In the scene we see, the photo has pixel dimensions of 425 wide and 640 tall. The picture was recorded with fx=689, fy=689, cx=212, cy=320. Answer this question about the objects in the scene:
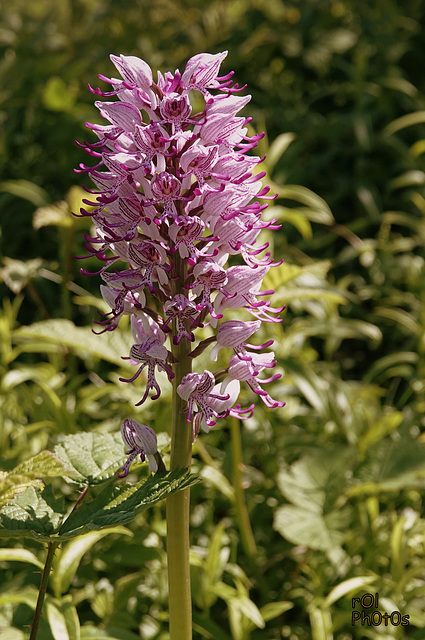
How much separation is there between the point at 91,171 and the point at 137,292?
24 cm

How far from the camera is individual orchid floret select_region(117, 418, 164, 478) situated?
133 cm

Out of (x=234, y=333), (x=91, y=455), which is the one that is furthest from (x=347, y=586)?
(x=234, y=333)

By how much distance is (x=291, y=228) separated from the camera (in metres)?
3.87

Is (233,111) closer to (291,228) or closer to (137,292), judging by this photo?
(137,292)

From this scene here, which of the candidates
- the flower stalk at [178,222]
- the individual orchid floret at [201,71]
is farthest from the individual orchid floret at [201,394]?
the individual orchid floret at [201,71]

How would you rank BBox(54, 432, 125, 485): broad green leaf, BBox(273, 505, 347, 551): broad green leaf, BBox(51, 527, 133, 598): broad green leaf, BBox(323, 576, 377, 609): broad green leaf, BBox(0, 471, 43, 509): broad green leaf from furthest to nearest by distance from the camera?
A: 1. BBox(273, 505, 347, 551): broad green leaf
2. BBox(323, 576, 377, 609): broad green leaf
3. BBox(51, 527, 133, 598): broad green leaf
4. BBox(54, 432, 125, 485): broad green leaf
5. BBox(0, 471, 43, 509): broad green leaf

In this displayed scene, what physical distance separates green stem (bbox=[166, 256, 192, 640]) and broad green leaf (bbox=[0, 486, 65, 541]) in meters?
0.23

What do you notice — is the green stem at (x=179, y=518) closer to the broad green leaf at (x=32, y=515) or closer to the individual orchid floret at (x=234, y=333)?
the individual orchid floret at (x=234, y=333)

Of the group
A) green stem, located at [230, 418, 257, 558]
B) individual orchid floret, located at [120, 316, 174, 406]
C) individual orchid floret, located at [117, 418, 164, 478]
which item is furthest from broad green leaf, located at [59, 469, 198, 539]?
green stem, located at [230, 418, 257, 558]

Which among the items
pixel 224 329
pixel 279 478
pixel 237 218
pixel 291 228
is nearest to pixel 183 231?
pixel 237 218

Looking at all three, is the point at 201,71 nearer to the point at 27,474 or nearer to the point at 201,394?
the point at 201,394

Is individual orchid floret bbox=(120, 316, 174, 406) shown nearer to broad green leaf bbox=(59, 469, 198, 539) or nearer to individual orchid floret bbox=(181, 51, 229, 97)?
broad green leaf bbox=(59, 469, 198, 539)

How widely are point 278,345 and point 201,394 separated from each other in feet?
4.23

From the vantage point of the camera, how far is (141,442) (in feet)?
4.39
